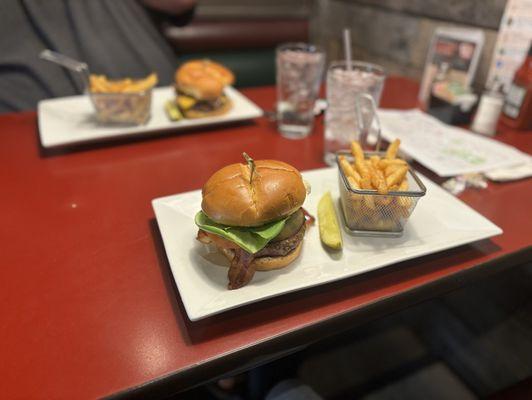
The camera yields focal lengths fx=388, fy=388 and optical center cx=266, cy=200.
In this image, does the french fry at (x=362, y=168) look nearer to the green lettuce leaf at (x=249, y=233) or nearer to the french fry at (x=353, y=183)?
the french fry at (x=353, y=183)

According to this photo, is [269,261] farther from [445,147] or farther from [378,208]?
[445,147]

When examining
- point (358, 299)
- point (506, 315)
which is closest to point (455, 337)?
point (506, 315)

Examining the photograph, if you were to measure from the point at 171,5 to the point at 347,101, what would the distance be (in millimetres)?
1632

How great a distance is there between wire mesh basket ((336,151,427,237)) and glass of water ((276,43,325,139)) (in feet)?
1.79

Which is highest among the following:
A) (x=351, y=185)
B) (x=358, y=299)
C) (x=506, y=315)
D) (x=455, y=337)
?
(x=351, y=185)

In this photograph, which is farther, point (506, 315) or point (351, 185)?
point (506, 315)

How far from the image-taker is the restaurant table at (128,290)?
55cm

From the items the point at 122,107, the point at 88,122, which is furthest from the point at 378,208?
the point at 88,122

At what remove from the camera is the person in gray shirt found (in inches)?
73.1

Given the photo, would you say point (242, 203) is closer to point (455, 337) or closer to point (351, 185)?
point (351, 185)

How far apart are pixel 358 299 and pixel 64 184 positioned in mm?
781

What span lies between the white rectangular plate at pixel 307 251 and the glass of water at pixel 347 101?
286 mm

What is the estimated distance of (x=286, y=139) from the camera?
1285 millimetres

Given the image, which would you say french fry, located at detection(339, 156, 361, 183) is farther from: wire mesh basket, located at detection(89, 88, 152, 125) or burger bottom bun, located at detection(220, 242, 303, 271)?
wire mesh basket, located at detection(89, 88, 152, 125)
